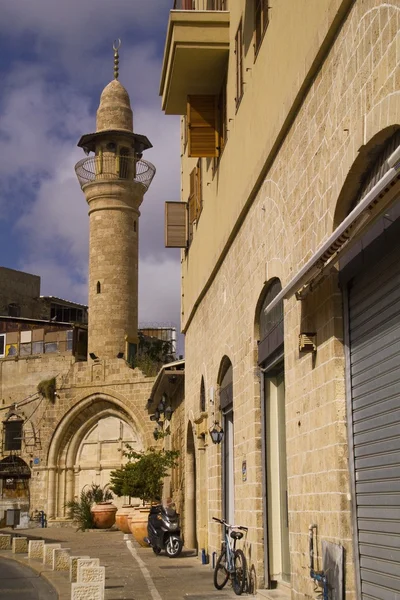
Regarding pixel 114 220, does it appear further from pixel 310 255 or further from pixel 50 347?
pixel 310 255

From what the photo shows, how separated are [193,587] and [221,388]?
2.95 metres

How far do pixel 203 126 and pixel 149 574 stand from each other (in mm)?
6711

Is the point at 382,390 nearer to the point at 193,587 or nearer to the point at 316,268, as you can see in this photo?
the point at 316,268

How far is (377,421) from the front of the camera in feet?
19.6

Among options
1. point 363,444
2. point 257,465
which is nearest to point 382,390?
point 363,444

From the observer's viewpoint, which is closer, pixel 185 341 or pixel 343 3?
pixel 343 3

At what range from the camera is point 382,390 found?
19.5 ft

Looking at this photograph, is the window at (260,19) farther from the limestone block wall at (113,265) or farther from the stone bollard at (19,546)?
the limestone block wall at (113,265)

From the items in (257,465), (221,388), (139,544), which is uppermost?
(221,388)

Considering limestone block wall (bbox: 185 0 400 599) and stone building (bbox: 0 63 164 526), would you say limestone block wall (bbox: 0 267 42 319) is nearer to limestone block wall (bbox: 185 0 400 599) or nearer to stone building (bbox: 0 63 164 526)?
stone building (bbox: 0 63 164 526)

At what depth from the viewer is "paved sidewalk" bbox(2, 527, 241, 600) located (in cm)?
1070

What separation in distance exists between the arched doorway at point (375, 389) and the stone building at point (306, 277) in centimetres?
1

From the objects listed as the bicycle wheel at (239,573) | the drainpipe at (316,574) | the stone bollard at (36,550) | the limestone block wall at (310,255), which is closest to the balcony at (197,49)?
the limestone block wall at (310,255)

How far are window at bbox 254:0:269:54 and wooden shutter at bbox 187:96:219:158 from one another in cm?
300
